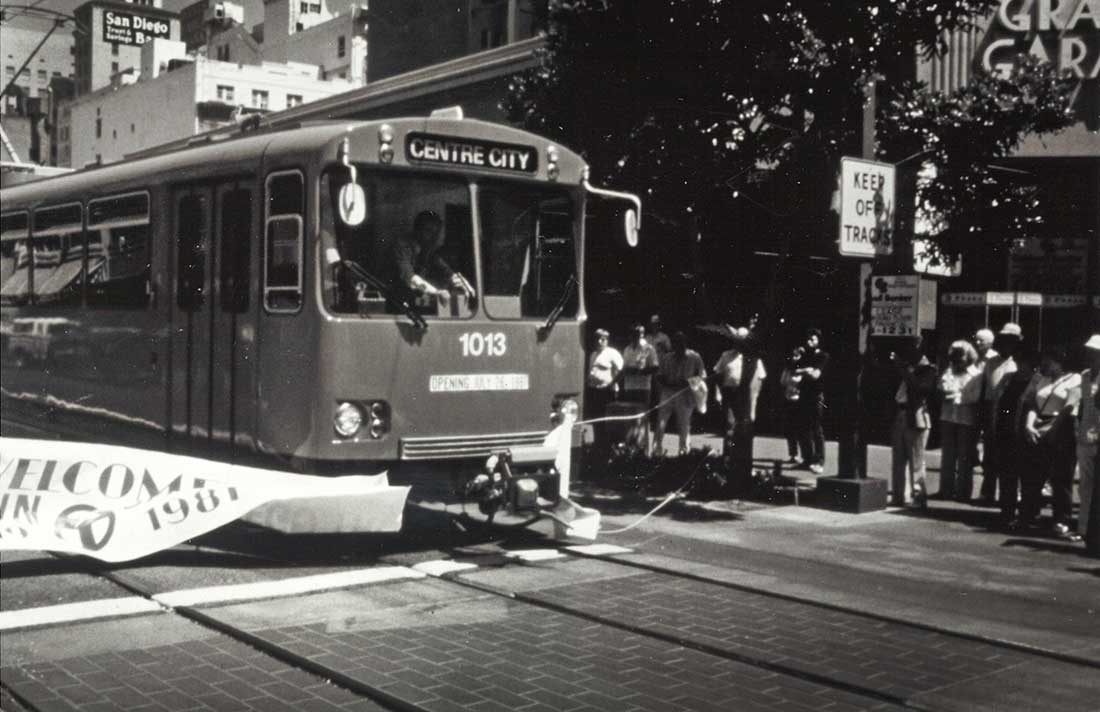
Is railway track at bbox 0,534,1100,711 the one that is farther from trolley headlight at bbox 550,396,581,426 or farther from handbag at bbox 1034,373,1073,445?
handbag at bbox 1034,373,1073,445

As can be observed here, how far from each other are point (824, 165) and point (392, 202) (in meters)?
5.81

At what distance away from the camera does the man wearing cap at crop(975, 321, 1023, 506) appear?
1191 centimetres

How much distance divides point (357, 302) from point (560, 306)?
6.05ft

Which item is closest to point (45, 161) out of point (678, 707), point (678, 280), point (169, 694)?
point (678, 280)

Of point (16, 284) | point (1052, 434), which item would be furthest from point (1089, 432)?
point (16, 284)

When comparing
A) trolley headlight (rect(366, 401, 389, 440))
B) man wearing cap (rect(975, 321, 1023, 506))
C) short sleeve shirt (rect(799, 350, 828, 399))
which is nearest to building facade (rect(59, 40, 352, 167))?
trolley headlight (rect(366, 401, 389, 440))

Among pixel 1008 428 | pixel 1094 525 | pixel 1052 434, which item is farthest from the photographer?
pixel 1008 428

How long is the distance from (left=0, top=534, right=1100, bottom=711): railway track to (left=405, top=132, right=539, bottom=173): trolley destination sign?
2.98m

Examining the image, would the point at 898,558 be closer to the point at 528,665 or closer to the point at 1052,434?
the point at 1052,434

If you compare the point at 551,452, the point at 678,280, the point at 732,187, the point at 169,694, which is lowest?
the point at 169,694

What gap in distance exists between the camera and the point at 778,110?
1298 cm

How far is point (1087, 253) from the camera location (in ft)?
56.6

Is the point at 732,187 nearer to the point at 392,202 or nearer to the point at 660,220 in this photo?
the point at 660,220

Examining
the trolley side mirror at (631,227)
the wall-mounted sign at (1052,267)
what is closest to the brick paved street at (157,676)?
the trolley side mirror at (631,227)
